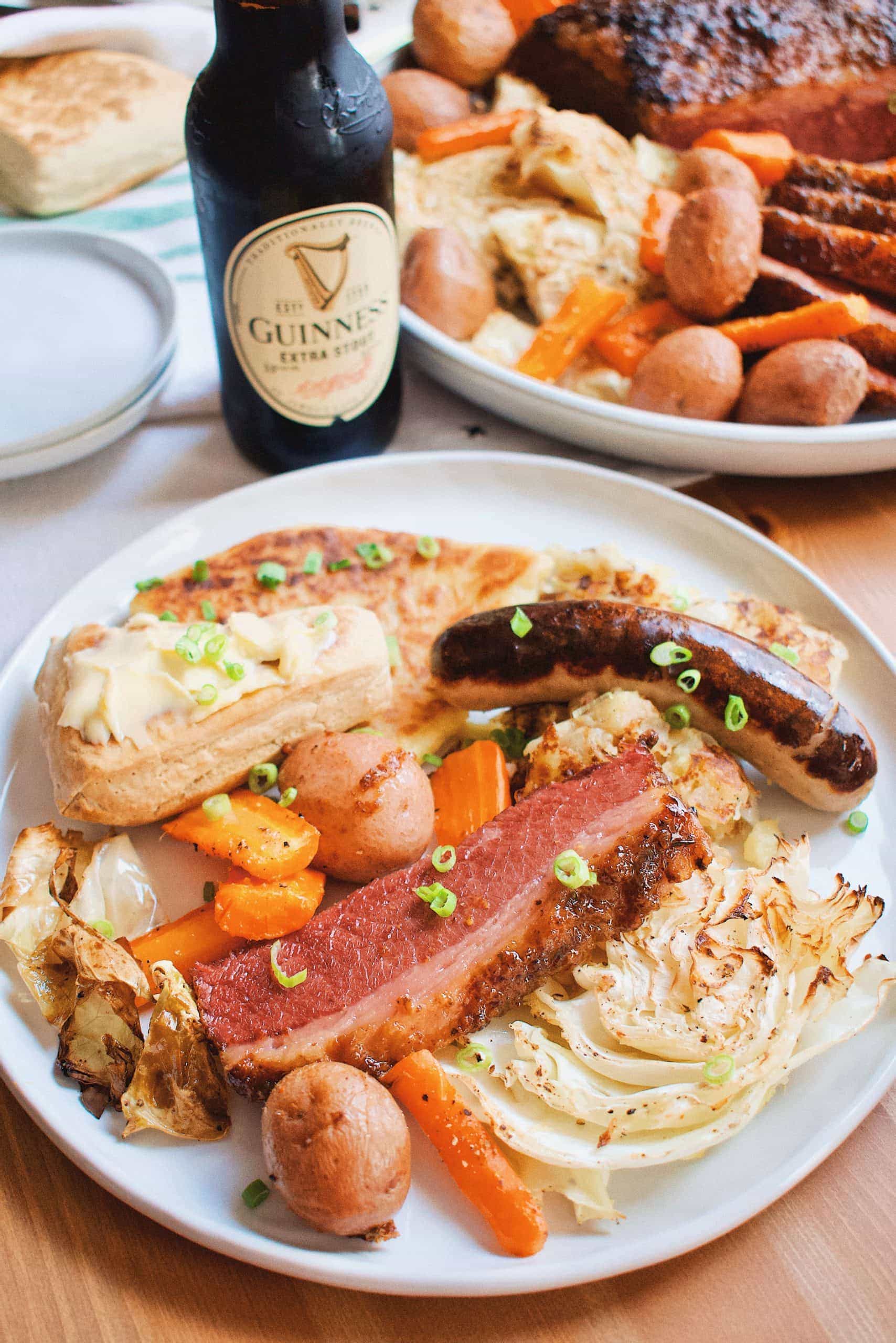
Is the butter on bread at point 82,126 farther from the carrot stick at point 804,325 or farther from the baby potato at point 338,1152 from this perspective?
the baby potato at point 338,1152

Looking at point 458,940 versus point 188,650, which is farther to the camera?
point 188,650

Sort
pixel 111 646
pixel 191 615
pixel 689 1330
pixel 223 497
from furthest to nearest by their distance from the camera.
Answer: pixel 223 497 < pixel 191 615 < pixel 111 646 < pixel 689 1330

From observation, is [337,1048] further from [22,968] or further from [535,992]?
[22,968]

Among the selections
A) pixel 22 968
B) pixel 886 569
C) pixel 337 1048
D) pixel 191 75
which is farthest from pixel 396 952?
pixel 191 75

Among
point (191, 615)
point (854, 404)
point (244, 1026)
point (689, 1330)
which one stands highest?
point (854, 404)

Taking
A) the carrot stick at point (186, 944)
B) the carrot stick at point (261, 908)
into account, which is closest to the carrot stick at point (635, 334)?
the carrot stick at point (261, 908)

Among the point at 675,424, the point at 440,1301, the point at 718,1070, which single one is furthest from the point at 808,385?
the point at 440,1301

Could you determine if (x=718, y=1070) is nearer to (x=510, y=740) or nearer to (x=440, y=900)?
(x=440, y=900)
